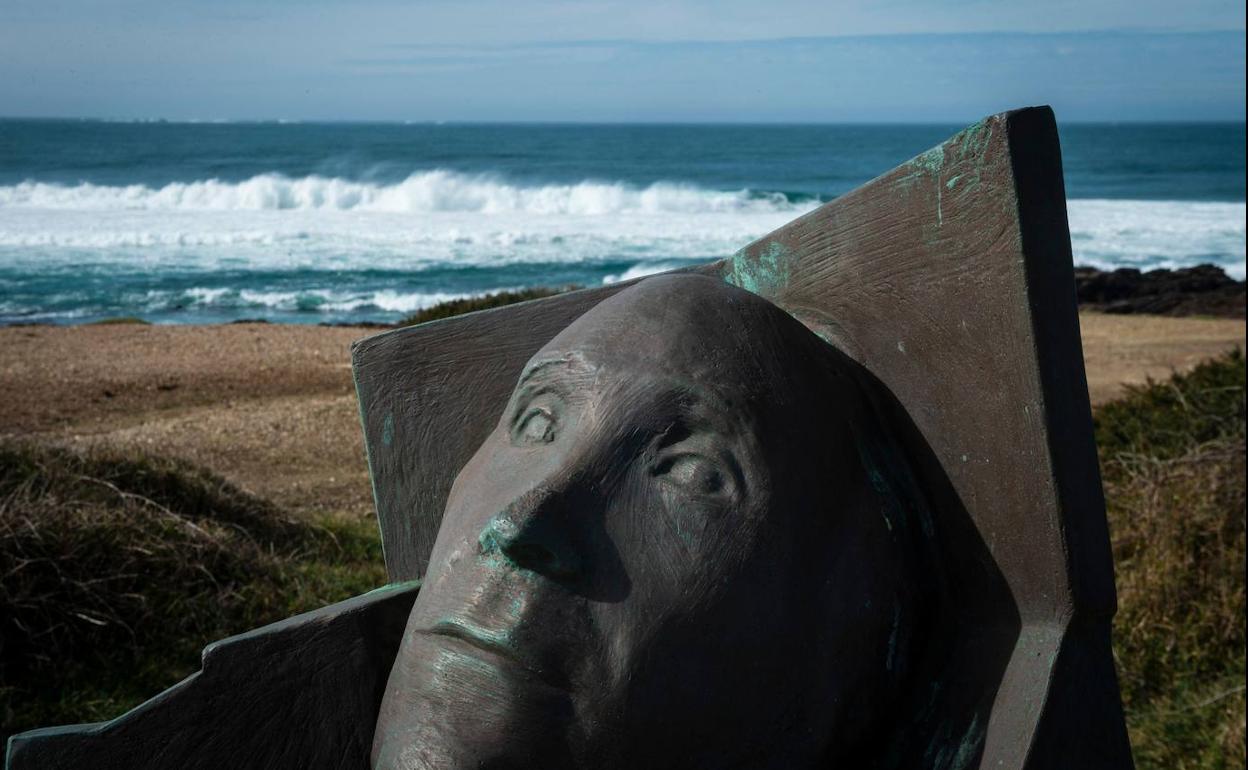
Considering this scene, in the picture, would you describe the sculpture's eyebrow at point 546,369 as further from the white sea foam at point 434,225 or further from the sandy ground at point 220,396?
the sandy ground at point 220,396

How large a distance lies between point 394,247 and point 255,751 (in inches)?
691

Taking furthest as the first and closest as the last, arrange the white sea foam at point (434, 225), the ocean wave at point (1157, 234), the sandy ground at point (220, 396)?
the ocean wave at point (1157, 234)
the white sea foam at point (434, 225)
the sandy ground at point (220, 396)

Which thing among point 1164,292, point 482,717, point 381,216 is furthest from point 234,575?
point 381,216

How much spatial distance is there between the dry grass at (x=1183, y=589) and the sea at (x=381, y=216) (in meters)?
5.05

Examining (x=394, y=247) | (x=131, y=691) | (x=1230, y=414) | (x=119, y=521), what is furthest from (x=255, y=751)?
(x=394, y=247)

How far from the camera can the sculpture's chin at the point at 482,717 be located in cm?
159

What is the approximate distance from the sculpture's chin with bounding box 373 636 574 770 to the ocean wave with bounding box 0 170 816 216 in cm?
1685

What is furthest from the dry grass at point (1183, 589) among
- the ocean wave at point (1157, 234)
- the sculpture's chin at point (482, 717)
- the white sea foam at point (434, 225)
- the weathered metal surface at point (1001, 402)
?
the ocean wave at point (1157, 234)

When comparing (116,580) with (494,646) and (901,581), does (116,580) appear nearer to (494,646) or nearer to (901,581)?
(494,646)

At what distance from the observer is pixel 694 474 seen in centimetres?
167

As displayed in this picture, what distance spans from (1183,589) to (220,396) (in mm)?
6711

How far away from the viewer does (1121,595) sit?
15.1 ft

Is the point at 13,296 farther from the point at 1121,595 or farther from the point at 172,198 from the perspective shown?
the point at 172,198

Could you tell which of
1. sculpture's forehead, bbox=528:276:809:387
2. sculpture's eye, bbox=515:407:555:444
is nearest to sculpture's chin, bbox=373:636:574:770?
sculpture's eye, bbox=515:407:555:444
